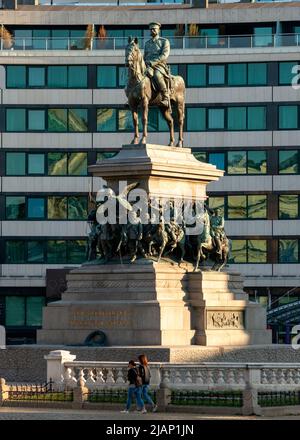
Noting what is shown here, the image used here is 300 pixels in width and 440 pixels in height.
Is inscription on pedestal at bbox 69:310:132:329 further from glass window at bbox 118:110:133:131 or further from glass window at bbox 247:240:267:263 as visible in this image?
glass window at bbox 118:110:133:131

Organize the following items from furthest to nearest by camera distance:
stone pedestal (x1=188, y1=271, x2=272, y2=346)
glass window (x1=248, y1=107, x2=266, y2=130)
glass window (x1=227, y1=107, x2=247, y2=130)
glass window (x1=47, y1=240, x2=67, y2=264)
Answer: glass window (x1=47, y1=240, x2=67, y2=264), glass window (x1=227, y1=107, x2=247, y2=130), glass window (x1=248, y1=107, x2=266, y2=130), stone pedestal (x1=188, y1=271, x2=272, y2=346)

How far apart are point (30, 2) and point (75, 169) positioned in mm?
17222

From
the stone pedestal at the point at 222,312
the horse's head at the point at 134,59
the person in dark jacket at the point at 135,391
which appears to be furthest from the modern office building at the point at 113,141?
the person in dark jacket at the point at 135,391

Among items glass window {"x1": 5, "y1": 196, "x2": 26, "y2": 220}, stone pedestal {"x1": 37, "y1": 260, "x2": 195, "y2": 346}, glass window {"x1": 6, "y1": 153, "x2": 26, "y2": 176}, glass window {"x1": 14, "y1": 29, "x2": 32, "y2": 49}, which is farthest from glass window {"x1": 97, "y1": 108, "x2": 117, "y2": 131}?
stone pedestal {"x1": 37, "y1": 260, "x2": 195, "y2": 346}

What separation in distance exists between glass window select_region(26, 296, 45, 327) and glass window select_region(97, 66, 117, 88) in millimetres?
14413

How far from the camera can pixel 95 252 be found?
71938 mm

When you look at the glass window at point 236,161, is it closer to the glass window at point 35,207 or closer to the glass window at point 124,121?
the glass window at point 124,121

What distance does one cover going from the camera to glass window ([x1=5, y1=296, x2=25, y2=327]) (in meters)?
124

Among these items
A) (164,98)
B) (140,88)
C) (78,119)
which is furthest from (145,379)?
(78,119)

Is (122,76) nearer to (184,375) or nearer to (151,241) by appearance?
(151,241)

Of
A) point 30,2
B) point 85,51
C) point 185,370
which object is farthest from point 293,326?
point 185,370

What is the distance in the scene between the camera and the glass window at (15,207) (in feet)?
411

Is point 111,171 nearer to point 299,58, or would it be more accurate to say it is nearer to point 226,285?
point 226,285

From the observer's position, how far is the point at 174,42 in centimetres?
12475
